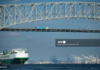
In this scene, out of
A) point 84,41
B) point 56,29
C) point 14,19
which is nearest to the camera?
point 84,41

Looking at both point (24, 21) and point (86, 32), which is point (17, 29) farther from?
point (86, 32)

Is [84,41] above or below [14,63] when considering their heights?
above

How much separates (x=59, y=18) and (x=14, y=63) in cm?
3129

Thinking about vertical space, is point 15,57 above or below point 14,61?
above

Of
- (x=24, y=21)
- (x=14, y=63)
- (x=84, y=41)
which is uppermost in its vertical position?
(x=24, y=21)

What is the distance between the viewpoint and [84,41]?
10750 centimetres

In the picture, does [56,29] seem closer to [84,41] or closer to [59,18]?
[59,18]

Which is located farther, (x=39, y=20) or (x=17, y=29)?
(x=17, y=29)

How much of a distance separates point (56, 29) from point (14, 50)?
23820mm

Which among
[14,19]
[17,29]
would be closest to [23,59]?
[17,29]

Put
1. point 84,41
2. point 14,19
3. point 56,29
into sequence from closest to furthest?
1. point 84,41
2. point 14,19
3. point 56,29

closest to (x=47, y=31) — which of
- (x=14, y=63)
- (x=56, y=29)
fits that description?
(x=56, y=29)

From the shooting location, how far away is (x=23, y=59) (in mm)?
129500

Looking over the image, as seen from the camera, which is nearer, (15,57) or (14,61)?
→ (15,57)
